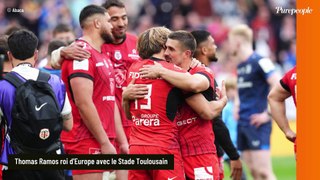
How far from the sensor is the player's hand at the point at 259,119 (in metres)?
13.3

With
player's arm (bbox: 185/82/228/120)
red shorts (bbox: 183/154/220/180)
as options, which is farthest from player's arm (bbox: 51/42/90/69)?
red shorts (bbox: 183/154/220/180)

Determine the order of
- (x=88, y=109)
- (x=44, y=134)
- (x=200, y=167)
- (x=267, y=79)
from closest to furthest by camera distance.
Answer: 1. (x=44, y=134)
2. (x=200, y=167)
3. (x=88, y=109)
4. (x=267, y=79)

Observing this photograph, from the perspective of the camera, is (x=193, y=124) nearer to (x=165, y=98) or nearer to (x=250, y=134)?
(x=165, y=98)

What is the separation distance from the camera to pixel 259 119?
13.3 m

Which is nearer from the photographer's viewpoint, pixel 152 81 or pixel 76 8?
pixel 152 81

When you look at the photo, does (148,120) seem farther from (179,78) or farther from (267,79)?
(267,79)

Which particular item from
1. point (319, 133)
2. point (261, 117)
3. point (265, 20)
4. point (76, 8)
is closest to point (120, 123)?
point (319, 133)

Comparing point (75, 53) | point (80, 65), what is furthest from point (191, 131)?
point (75, 53)

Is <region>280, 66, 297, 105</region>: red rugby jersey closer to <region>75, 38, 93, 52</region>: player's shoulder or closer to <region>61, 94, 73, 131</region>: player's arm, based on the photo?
<region>75, 38, 93, 52</region>: player's shoulder

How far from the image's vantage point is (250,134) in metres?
13.4

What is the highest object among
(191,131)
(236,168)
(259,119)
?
(191,131)

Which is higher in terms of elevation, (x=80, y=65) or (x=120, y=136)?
(x=80, y=65)

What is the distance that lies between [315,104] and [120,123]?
2.98m

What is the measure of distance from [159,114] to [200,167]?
0.67m
